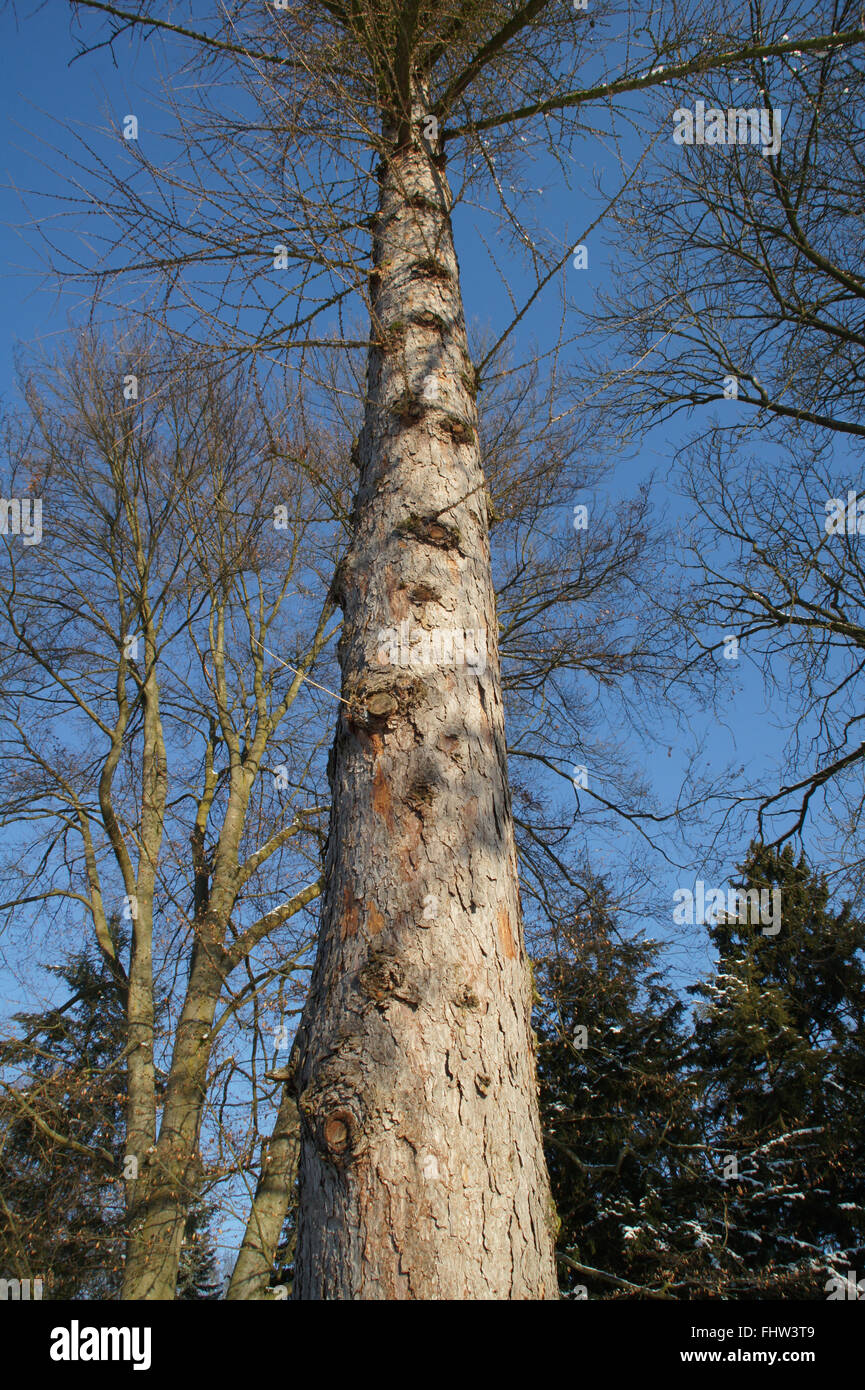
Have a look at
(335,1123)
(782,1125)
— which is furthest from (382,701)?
(782,1125)

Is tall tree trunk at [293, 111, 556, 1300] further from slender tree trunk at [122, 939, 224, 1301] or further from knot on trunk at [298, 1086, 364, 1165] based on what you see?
slender tree trunk at [122, 939, 224, 1301]

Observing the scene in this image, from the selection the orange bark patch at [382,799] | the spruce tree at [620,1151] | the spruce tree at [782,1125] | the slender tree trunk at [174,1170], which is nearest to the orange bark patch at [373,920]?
the orange bark patch at [382,799]

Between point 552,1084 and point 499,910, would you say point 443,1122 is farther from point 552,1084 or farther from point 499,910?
point 552,1084

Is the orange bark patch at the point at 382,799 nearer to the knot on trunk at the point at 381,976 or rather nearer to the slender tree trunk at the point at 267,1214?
the knot on trunk at the point at 381,976

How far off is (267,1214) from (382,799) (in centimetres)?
489

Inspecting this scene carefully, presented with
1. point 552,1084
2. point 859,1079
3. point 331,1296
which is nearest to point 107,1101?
point 552,1084

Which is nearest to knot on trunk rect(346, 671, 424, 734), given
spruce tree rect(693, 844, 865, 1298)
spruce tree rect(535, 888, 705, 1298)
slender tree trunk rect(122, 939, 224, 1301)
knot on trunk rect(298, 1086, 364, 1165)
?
knot on trunk rect(298, 1086, 364, 1165)

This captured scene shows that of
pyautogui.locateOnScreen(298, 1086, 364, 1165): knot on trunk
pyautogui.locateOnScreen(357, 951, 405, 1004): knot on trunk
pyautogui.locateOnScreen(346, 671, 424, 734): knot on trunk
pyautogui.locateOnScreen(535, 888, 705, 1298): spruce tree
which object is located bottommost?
pyautogui.locateOnScreen(535, 888, 705, 1298): spruce tree

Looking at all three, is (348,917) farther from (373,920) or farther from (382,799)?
(382,799)

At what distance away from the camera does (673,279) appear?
215 inches

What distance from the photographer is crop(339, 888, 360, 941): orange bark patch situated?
1.50 metres

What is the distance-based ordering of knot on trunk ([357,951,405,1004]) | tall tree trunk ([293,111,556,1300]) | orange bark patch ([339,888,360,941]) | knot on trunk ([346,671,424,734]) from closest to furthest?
tall tree trunk ([293,111,556,1300]) < knot on trunk ([357,951,405,1004]) < orange bark patch ([339,888,360,941]) < knot on trunk ([346,671,424,734])

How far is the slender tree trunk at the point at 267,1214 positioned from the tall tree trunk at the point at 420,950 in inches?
165
